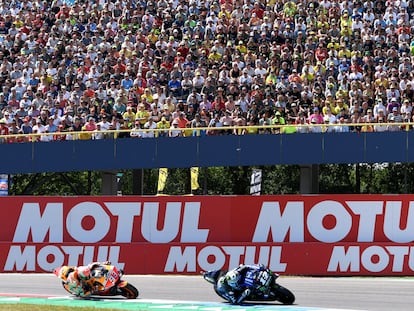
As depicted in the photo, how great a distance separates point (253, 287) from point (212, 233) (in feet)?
23.2

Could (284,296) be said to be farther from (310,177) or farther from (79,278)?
(310,177)

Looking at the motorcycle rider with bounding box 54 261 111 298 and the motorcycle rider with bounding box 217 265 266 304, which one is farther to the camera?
the motorcycle rider with bounding box 54 261 111 298

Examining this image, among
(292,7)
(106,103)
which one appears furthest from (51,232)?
(292,7)

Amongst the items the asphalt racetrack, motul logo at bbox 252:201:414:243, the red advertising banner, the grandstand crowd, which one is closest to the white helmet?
the asphalt racetrack

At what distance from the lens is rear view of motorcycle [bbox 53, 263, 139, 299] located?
1503 centimetres

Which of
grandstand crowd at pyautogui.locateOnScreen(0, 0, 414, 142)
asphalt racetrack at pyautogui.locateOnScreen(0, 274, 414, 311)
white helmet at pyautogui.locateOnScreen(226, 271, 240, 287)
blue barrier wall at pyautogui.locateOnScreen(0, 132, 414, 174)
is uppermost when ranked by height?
grandstand crowd at pyautogui.locateOnScreen(0, 0, 414, 142)

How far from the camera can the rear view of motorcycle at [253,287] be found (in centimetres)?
1412

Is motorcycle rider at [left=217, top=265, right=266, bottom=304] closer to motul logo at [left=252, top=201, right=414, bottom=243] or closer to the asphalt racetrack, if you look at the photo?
the asphalt racetrack

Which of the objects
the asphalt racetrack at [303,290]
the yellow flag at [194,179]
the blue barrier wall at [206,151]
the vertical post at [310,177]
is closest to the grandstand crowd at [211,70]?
the blue barrier wall at [206,151]

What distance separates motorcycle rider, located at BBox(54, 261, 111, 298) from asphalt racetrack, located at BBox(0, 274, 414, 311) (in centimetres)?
85

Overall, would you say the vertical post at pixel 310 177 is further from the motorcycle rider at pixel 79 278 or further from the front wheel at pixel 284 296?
the front wheel at pixel 284 296

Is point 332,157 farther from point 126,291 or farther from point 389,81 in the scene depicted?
point 126,291

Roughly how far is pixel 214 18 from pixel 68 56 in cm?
461

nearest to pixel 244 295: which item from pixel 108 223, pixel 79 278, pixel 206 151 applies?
pixel 79 278
